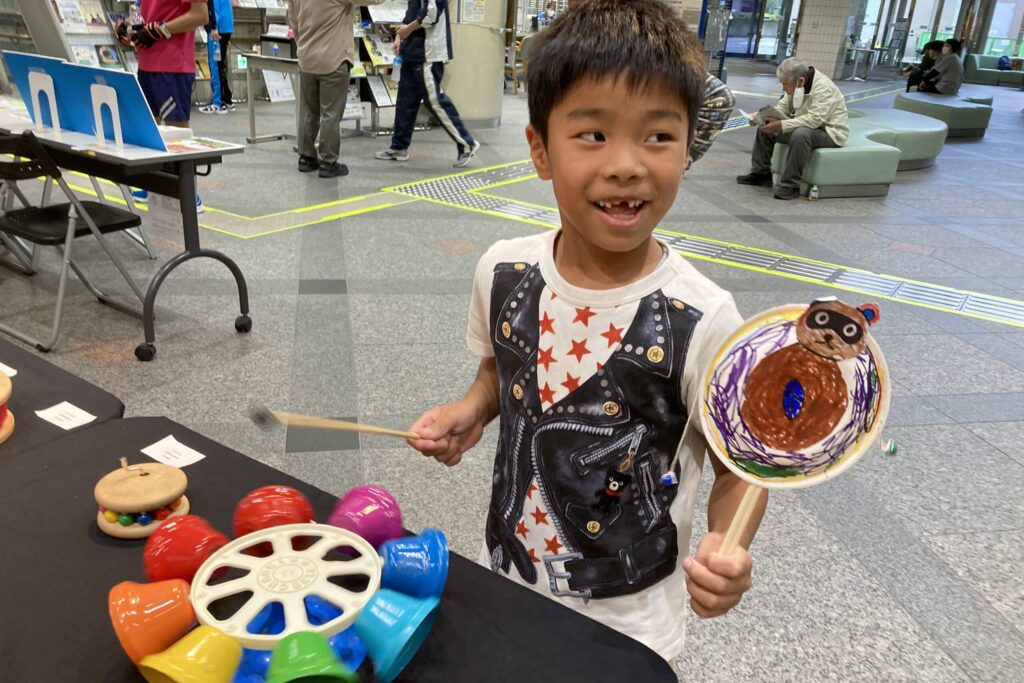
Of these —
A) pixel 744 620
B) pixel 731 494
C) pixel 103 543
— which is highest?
pixel 731 494

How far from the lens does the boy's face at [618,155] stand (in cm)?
91

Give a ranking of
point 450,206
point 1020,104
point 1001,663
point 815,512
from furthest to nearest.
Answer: point 1020,104
point 450,206
point 815,512
point 1001,663

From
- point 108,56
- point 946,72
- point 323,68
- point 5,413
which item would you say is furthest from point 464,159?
point 946,72

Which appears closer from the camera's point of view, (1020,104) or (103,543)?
(103,543)

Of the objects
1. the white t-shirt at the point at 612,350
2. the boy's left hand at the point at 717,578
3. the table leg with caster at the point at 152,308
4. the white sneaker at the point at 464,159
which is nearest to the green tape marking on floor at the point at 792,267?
the white sneaker at the point at 464,159

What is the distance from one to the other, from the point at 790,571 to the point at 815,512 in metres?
0.33

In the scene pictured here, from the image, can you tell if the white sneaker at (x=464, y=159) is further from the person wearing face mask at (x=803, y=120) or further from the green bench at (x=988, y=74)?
the green bench at (x=988, y=74)

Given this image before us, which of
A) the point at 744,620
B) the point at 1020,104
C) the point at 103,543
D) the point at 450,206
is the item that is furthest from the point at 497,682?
the point at 1020,104

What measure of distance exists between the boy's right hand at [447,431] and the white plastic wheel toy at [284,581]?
8.8 inches

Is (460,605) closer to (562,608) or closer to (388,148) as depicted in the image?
(562,608)

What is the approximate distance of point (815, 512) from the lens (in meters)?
2.44

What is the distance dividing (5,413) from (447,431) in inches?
29.6

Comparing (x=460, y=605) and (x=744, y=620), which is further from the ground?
(x=460, y=605)

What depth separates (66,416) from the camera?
1344 millimetres
